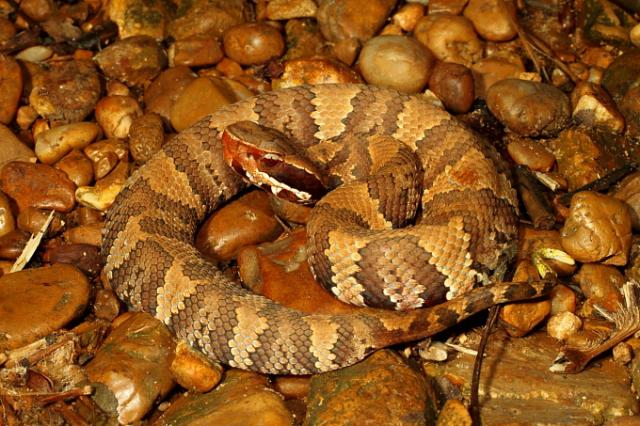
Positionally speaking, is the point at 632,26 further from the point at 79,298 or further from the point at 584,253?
the point at 79,298

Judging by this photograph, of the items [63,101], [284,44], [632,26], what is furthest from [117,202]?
[632,26]

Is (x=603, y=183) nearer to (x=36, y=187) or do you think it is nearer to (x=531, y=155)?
(x=531, y=155)

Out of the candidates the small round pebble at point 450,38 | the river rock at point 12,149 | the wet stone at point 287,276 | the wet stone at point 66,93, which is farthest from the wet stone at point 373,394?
the wet stone at point 66,93

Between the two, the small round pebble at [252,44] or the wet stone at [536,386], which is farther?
the small round pebble at [252,44]

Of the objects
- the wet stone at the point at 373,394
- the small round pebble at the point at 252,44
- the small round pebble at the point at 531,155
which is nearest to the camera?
the wet stone at the point at 373,394

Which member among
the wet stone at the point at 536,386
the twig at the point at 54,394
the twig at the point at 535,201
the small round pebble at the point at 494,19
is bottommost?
the twig at the point at 54,394

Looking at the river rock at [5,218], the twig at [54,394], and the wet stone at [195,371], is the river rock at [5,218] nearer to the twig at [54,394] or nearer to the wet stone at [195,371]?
the twig at [54,394]
